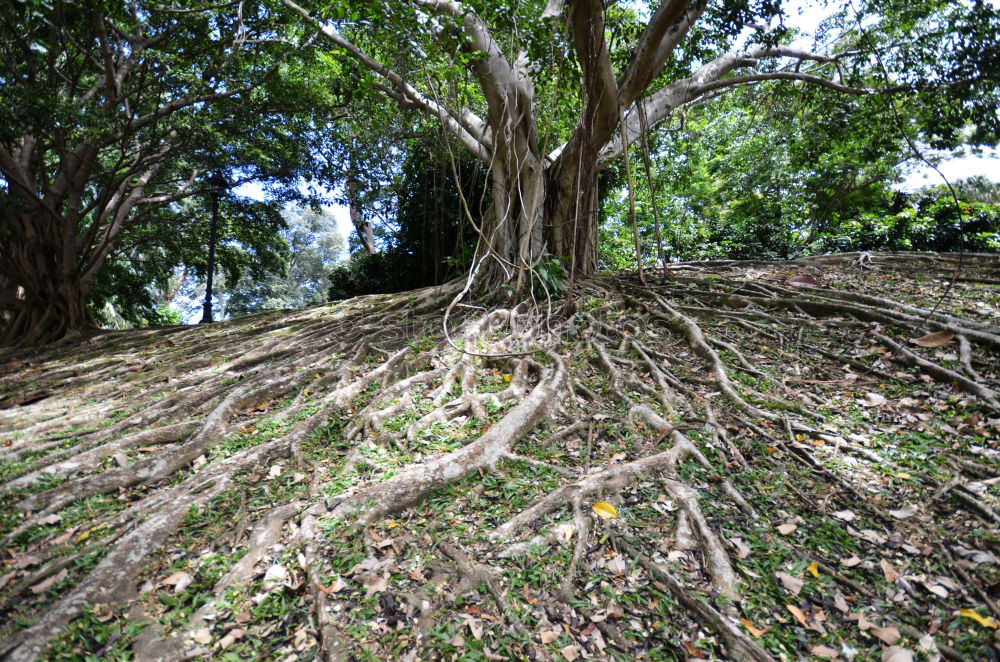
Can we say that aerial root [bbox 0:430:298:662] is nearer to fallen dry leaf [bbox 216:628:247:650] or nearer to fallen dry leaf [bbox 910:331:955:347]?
fallen dry leaf [bbox 216:628:247:650]

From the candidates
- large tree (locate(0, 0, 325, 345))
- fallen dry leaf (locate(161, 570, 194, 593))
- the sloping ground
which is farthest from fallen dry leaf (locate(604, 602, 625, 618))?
large tree (locate(0, 0, 325, 345))

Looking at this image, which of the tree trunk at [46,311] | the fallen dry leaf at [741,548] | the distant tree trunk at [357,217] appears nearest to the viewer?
the fallen dry leaf at [741,548]

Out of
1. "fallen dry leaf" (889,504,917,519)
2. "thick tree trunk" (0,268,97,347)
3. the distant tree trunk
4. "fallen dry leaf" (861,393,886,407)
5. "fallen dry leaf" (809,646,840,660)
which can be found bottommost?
"fallen dry leaf" (809,646,840,660)

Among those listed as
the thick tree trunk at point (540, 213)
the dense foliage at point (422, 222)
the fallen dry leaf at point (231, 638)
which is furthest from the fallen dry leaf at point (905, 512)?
the dense foliage at point (422, 222)

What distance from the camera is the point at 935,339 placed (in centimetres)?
326

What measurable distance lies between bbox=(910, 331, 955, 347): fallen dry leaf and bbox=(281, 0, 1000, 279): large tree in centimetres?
186

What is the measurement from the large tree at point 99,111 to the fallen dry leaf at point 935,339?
23.8ft

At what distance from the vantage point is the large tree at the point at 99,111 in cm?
565

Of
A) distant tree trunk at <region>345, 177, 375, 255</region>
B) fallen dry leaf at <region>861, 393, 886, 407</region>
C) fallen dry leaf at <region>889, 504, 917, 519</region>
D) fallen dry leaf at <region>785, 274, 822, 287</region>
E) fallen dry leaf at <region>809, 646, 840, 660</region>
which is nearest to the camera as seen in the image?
fallen dry leaf at <region>809, 646, 840, 660</region>

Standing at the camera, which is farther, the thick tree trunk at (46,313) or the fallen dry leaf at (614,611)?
the thick tree trunk at (46,313)

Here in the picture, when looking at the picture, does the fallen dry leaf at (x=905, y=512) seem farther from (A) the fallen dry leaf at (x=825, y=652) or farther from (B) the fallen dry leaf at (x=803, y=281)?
(B) the fallen dry leaf at (x=803, y=281)

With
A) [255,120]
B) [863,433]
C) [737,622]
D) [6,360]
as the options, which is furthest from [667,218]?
[6,360]

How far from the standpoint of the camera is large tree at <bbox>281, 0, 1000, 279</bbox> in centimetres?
385

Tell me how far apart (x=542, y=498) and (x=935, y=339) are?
3.07 meters
